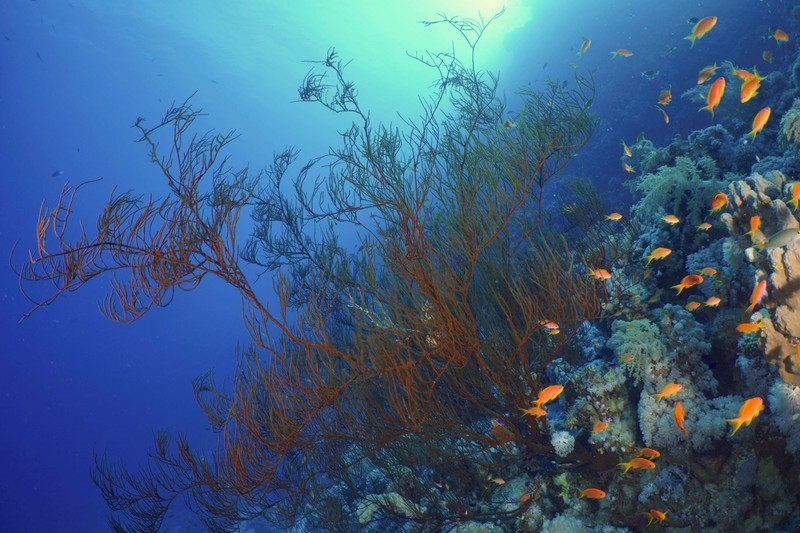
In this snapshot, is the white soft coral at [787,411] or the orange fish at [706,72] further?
the orange fish at [706,72]

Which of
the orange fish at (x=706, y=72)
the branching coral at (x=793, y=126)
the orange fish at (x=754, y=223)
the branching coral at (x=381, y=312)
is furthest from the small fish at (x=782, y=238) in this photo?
the orange fish at (x=706, y=72)

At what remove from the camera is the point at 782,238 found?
3275 mm

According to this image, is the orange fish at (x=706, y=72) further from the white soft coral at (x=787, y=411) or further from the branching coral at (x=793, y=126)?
the white soft coral at (x=787, y=411)

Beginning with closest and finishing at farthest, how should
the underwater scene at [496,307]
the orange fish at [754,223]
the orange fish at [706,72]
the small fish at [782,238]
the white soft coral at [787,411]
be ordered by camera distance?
1. the white soft coral at [787,411]
2. the small fish at [782,238]
3. the underwater scene at [496,307]
4. the orange fish at [754,223]
5. the orange fish at [706,72]

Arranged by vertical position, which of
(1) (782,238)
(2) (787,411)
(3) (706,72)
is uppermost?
(3) (706,72)

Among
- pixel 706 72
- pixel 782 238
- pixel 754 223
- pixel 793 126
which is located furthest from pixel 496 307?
pixel 706 72

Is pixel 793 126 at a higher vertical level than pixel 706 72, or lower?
lower

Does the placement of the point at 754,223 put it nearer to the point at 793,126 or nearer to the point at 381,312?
the point at 793,126

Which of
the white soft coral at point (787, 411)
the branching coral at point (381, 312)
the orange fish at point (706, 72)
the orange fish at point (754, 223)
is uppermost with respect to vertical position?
the orange fish at point (706, 72)

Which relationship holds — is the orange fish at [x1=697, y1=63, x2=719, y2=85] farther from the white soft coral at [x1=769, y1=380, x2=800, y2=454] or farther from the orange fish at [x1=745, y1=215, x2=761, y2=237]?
the white soft coral at [x1=769, y1=380, x2=800, y2=454]

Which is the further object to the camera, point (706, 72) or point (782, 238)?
point (706, 72)

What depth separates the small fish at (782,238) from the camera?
127 inches

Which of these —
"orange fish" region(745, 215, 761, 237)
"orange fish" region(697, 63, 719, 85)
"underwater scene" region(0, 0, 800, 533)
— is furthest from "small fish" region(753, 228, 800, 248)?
"orange fish" region(697, 63, 719, 85)

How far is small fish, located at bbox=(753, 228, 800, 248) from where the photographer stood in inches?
127
